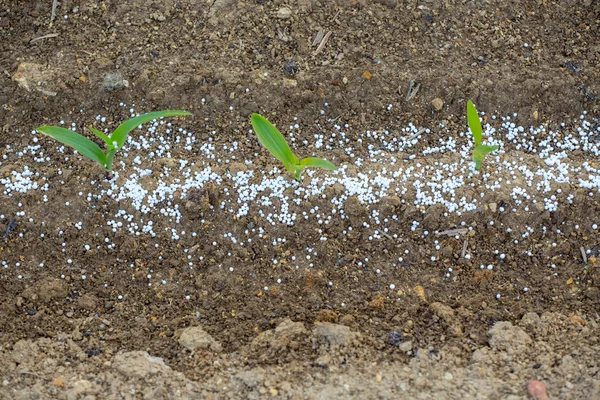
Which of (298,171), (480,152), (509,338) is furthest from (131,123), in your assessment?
(509,338)

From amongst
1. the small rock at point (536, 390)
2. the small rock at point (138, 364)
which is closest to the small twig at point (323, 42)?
the small rock at point (138, 364)

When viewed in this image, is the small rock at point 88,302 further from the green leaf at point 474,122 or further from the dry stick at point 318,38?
the green leaf at point 474,122

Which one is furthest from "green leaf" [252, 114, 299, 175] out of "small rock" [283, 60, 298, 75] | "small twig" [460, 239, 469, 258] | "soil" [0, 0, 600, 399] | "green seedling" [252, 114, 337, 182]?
"small twig" [460, 239, 469, 258]

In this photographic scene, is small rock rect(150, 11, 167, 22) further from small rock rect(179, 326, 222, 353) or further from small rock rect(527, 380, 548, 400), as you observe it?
small rock rect(527, 380, 548, 400)

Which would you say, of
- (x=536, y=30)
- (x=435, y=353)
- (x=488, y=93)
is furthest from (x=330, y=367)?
(x=536, y=30)

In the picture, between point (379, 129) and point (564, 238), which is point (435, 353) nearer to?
point (564, 238)
